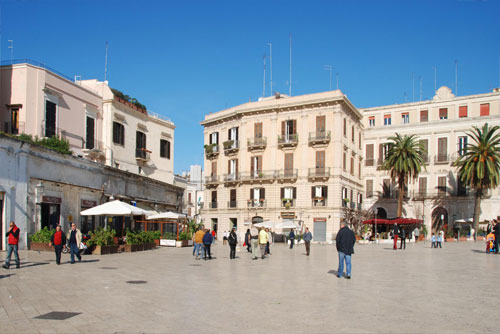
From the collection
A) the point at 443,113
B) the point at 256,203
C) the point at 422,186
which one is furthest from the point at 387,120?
the point at 256,203

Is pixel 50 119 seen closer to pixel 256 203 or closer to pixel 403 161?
pixel 256 203

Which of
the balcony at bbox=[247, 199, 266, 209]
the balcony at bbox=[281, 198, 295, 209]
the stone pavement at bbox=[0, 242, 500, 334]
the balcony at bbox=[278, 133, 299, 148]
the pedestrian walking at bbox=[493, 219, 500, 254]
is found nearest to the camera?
the stone pavement at bbox=[0, 242, 500, 334]

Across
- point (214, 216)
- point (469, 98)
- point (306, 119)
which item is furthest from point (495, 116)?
point (214, 216)

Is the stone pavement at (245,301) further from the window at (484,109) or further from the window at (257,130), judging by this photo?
the window at (484,109)

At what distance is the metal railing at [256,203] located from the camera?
181 feet

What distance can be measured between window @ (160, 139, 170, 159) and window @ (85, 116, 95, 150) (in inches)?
379

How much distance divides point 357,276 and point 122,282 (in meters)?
6.89

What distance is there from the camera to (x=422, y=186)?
6041 cm

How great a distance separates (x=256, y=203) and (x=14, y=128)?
31111 millimetres

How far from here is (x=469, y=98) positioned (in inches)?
2338

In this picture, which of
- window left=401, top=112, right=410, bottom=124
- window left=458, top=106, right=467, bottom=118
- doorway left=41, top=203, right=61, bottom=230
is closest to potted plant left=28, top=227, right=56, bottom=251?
doorway left=41, top=203, right=61, bottom=230

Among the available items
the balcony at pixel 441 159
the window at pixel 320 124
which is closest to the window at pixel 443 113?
the balcony at pixel 441 159

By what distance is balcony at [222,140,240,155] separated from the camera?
188 ft

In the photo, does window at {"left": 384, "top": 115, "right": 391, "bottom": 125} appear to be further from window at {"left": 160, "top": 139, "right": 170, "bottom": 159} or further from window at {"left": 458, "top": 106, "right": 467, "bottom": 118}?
window at {"left": 160, "top": 139, "right": 170, "bottom": 159}
